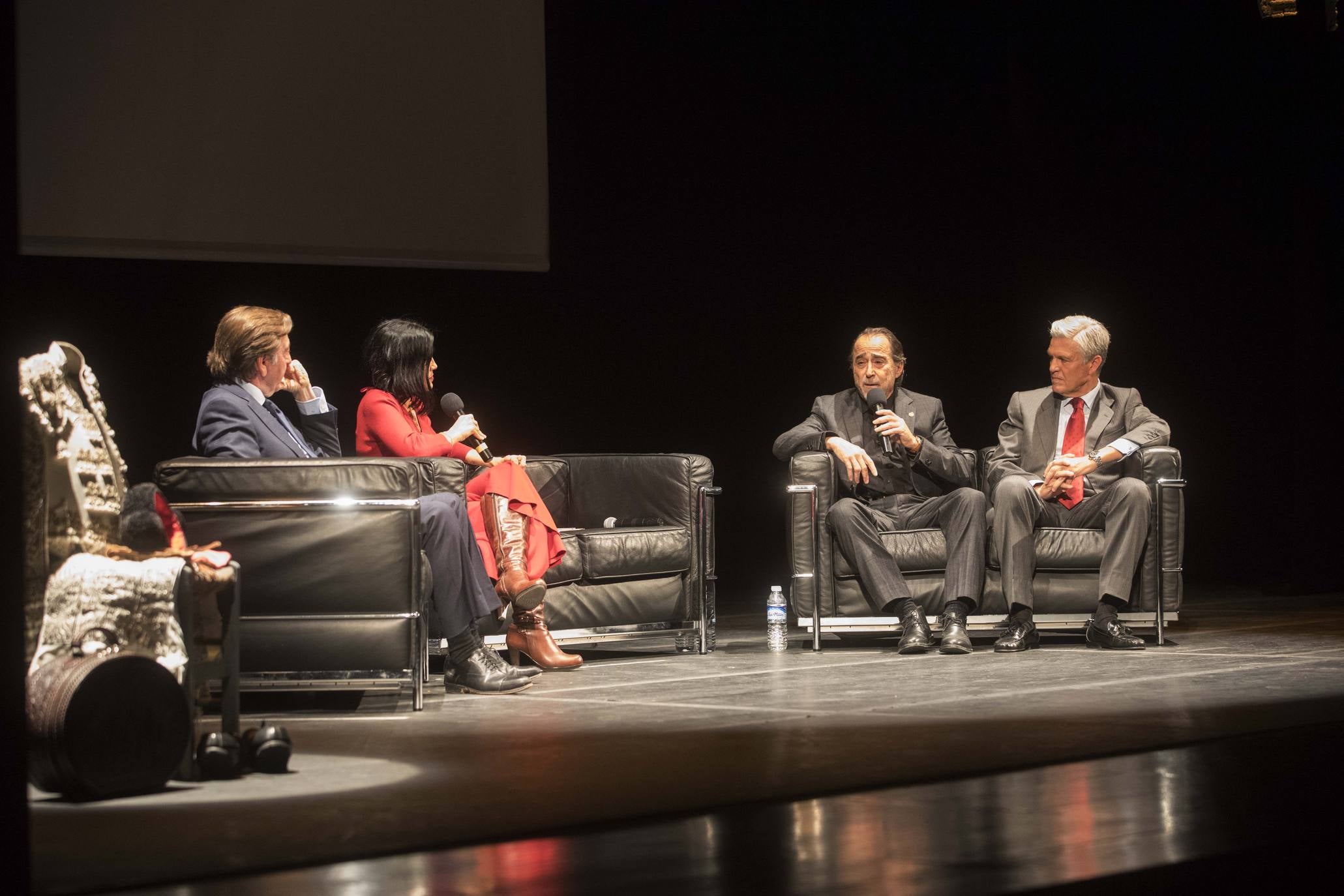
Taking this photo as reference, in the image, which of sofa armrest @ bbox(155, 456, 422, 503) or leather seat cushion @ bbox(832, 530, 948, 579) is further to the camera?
leather seat cushion @ bbox(832, 530, 948, 579)

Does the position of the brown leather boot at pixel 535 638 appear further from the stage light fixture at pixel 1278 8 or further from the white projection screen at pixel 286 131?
the stage light fixture at pixel 1278 8

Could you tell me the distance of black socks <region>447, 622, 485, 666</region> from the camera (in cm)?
427

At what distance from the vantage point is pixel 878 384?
17.5ft

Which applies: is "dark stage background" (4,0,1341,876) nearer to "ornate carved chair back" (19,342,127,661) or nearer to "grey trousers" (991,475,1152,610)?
"grey trousers" (991,475,1152,610)

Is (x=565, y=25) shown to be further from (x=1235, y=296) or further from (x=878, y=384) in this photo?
(x=1235, y=296)

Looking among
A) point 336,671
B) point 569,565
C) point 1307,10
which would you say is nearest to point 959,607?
point 569,565

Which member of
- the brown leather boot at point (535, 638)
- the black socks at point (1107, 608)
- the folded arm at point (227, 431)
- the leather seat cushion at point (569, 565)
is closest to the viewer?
the folded arm at point (227, 431)

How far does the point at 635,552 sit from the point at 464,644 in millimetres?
893

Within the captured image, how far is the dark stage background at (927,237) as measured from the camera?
22.3 feet

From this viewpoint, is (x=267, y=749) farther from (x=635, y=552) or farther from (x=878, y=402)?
(x=878, y=402)

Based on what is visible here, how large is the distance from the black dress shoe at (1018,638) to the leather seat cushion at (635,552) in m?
1.02

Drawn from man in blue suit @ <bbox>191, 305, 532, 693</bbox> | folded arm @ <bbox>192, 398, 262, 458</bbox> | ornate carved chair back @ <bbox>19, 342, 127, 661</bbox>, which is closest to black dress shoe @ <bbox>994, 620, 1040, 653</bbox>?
man in blue suit @ <bbox>191, 305, 532, 693</bbox>

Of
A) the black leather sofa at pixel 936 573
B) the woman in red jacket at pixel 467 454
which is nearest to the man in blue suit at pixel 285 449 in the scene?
the woman in red jacket at pixel 467 454

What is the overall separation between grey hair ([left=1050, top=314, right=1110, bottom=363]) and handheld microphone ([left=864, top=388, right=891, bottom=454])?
0.64m
